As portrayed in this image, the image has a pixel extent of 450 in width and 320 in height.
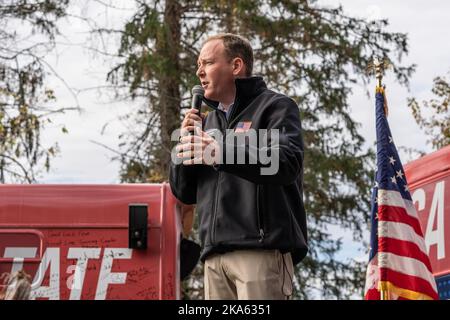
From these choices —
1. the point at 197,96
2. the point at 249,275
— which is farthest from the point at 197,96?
the point at 249,275

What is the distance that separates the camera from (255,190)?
388 cm

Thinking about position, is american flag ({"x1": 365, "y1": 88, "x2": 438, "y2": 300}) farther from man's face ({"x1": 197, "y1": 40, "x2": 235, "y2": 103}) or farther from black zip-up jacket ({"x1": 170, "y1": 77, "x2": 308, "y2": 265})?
man's face ({"x1": 197, "y1": 40, "x2": 235, "y2": 103})

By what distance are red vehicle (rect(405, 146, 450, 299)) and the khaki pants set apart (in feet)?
8.70

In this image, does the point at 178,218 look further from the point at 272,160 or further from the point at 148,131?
the point at 148,131

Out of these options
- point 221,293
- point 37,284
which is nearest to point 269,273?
point 221,293

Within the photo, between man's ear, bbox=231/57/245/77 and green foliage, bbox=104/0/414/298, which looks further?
green foliage, bbox=104/0/414/298

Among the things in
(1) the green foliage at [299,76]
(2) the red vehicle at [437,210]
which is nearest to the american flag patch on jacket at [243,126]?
(2) the red vehicle at [437,210]

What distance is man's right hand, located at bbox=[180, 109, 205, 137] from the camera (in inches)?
152

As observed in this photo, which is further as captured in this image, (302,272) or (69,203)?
(302,272)

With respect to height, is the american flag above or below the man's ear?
below

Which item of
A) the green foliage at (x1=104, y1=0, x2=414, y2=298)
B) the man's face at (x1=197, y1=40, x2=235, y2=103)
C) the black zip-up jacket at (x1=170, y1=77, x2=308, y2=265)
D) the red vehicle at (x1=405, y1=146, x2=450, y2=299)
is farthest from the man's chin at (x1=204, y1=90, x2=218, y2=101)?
the green foliage at (x1=104, y1=0, x2=414, y2=298)

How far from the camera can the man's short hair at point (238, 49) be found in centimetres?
415

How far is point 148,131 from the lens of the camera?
56.1ft

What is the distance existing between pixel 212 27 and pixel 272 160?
45.8 feet
